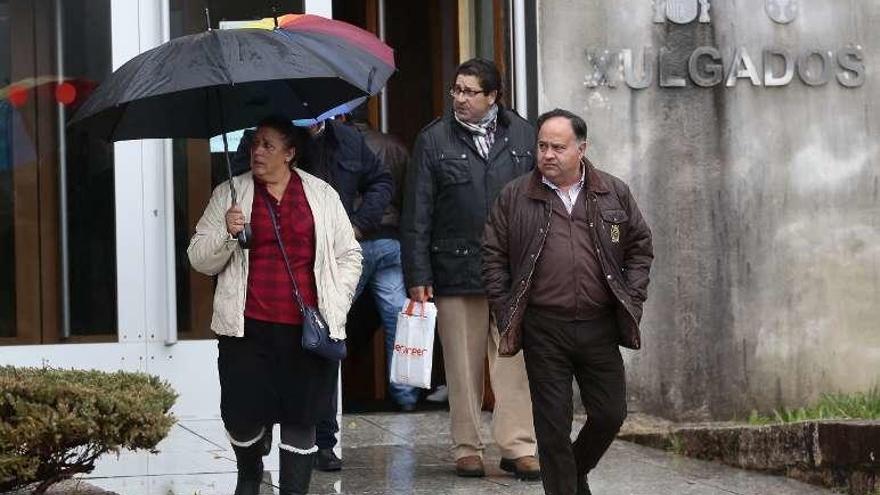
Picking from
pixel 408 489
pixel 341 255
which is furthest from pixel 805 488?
pixel 341 255

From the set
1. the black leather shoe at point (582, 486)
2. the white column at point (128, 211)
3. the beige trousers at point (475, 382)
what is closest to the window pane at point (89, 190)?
the white column at point (128, 211)

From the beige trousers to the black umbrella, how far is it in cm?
149

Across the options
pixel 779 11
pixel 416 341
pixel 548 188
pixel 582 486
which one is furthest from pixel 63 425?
pixel 779 11

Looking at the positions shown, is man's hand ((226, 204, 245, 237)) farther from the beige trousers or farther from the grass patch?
the grass patch

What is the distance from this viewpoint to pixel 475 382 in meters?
8.09

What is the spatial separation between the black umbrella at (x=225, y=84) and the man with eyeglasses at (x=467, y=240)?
111 cm

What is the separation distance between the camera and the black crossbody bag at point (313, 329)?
6.46 meters

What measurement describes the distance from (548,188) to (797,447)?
93.3 inches

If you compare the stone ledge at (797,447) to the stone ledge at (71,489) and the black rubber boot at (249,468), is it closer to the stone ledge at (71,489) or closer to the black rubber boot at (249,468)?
the black rubber boot at (249,468)

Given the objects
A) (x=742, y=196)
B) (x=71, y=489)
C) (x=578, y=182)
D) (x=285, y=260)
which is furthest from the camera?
(x=742, y=196)

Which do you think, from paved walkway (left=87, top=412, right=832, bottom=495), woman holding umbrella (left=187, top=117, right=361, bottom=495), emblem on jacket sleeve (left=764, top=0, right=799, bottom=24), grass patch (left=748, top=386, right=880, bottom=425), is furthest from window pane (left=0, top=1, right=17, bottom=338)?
emblem on jacket sleeve (left=764, top=0, right=799, bottom=24)

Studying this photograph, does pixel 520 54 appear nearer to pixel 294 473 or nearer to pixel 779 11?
pixel 779 11

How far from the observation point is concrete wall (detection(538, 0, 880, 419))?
31.8 ft

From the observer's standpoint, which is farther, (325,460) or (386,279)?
(386,279)
